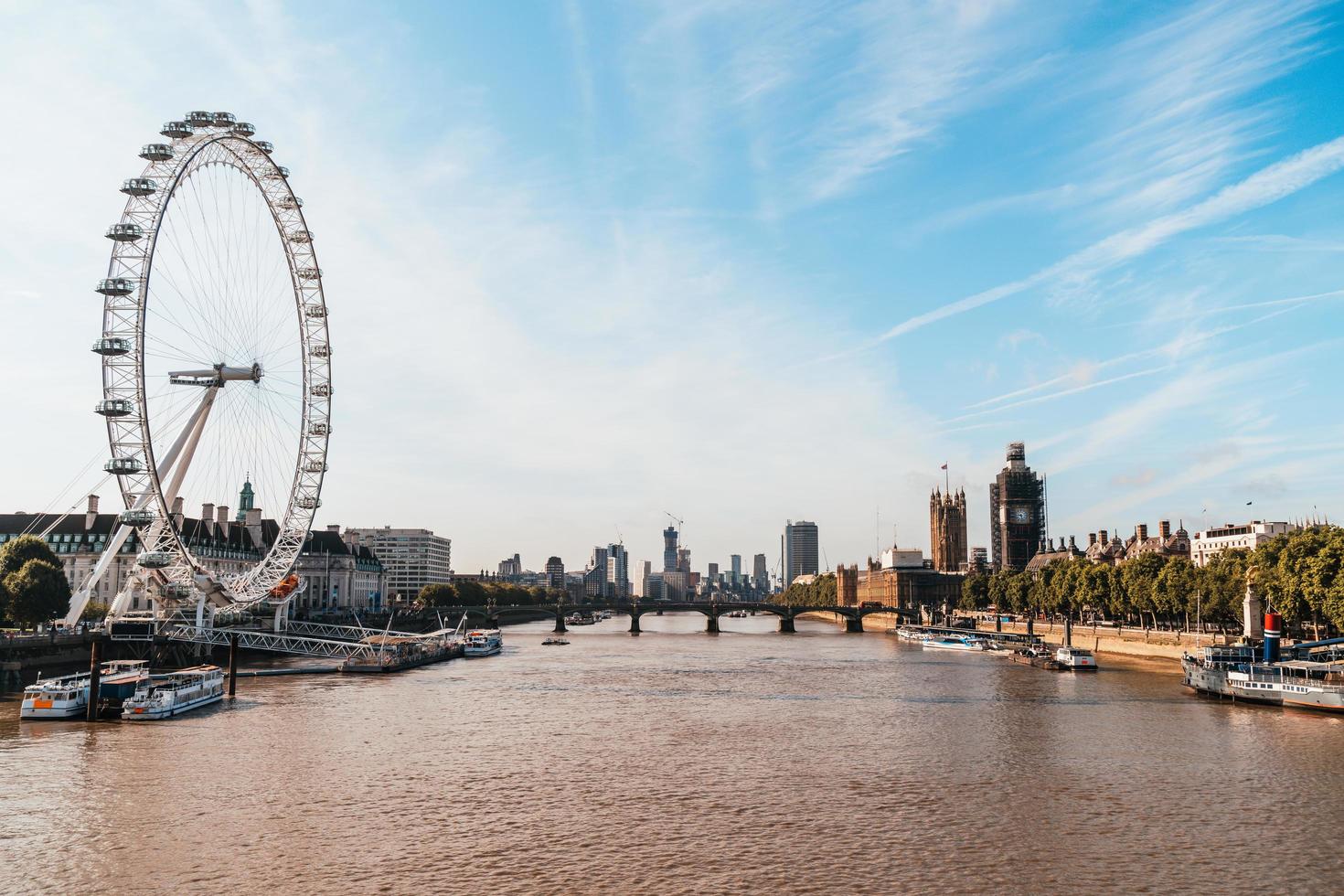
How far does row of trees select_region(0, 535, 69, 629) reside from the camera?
9875 cm

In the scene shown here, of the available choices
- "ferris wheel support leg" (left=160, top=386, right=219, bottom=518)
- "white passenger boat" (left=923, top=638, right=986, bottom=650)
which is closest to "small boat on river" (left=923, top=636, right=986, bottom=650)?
"white passenger boat" (left=923, top=638, right=986, bottom=650)

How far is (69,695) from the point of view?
6725 cm

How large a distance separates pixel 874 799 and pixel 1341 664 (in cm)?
4879

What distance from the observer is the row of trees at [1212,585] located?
95875 mm

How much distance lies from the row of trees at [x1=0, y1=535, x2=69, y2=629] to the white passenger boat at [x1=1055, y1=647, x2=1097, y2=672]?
99628 mm

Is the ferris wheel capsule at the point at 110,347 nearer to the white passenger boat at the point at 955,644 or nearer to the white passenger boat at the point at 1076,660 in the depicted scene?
the white passenger boat at the point at 1076,660

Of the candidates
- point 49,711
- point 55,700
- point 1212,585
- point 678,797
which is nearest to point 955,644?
point 1212,585

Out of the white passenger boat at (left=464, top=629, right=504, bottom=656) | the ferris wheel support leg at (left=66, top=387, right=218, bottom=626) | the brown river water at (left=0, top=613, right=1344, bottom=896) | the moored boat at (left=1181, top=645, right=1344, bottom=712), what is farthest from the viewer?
the white passenger boat at (left=464, top=629, right=504, bottom=656)

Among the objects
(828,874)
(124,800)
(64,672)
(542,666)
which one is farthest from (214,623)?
(828,874)

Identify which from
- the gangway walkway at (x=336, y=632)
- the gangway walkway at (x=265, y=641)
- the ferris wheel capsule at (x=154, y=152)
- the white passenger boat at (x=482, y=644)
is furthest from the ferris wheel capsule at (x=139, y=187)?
the white passenger boat at (x=482, y=644)

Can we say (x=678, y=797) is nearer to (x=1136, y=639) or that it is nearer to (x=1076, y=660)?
(x=1076, y=660)

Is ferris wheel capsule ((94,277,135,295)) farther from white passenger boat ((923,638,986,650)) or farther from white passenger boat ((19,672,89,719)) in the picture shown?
white passenger boat ((923,638,986,650))

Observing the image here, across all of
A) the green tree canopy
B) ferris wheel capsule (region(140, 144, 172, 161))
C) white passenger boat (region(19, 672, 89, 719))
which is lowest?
white passenger boat (region(19, 672, 89, 719))

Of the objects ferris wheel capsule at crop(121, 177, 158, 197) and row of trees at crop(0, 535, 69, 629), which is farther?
row of trees at crop(0, 535, 69, 629)
